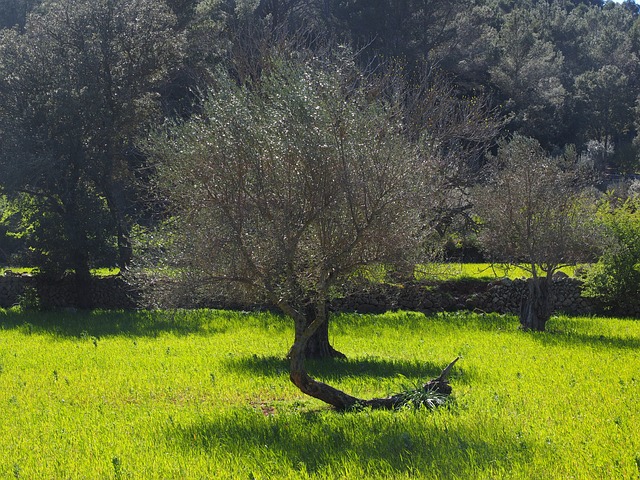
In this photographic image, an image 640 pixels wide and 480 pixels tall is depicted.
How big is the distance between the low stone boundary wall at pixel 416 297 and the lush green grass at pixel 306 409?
4148 millimetres

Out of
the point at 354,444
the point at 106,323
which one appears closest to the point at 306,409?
the point at 354,444

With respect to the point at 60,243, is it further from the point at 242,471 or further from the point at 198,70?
the point at 242,471

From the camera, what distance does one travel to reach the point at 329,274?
37.9 ft

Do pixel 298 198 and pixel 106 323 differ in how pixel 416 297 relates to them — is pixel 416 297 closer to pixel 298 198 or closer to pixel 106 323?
pixel 106 323

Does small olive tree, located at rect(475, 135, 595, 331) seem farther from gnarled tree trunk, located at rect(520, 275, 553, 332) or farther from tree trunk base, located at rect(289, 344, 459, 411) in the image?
tree trunk base, located at rect(289, 344, 459, 411)

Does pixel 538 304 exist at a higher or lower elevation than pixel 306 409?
higher

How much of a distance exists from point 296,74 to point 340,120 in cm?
174

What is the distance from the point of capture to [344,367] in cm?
1638

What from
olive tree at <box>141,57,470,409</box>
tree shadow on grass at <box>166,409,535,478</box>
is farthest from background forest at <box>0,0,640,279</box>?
tree shadow on grass at <box>166,409,535,478</box>

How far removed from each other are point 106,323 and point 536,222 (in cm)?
1282

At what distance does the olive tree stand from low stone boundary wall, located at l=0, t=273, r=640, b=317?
14423mm

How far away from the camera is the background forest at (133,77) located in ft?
88.3

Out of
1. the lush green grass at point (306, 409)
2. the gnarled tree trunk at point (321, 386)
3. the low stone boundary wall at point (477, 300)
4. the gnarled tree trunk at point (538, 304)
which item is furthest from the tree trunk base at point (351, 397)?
the low stone boundary wall at point (477, 300)

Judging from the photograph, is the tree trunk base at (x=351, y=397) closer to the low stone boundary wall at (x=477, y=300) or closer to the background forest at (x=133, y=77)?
the background forest at (x=133, y=77)
